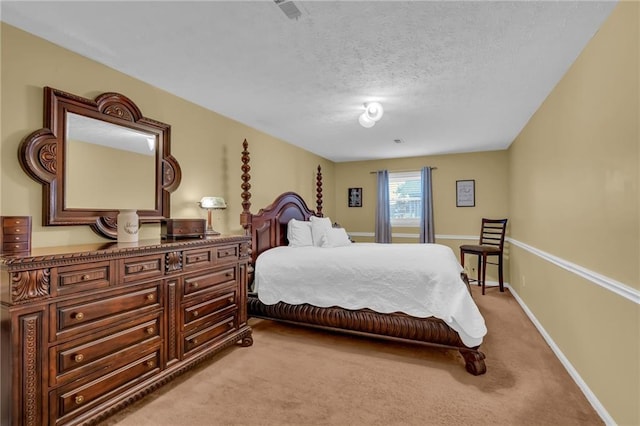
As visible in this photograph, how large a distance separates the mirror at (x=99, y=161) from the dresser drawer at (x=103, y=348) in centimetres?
83

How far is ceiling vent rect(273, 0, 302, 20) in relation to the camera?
1629mm

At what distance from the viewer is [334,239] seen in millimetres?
4113

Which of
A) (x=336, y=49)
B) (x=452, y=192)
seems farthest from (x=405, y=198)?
(x=336, y=49)

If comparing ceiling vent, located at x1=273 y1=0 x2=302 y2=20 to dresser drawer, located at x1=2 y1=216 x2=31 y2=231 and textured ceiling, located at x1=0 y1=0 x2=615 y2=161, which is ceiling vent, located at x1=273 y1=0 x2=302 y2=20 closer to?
textured ceiling, located at x1=0 y1=0 x2=615 y2=161

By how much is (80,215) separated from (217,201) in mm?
1111

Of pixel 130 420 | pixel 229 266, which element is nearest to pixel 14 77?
pixel 229 266

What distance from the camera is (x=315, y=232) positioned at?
13.8 ft

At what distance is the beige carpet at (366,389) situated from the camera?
1867 mm

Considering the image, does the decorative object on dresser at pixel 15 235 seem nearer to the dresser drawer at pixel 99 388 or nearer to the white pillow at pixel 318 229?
the dresser drawer at pixel 99 388

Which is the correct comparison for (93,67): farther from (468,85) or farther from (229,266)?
(468,85)

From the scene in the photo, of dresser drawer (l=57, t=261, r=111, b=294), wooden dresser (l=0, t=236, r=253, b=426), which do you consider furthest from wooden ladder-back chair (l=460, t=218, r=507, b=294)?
dresser drawer (l=57, t=261, r=111, b=294)

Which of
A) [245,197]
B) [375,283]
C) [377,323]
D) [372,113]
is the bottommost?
[377,323]

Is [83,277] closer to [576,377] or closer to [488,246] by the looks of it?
[576,377]

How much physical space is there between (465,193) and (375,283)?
11.7 feet
